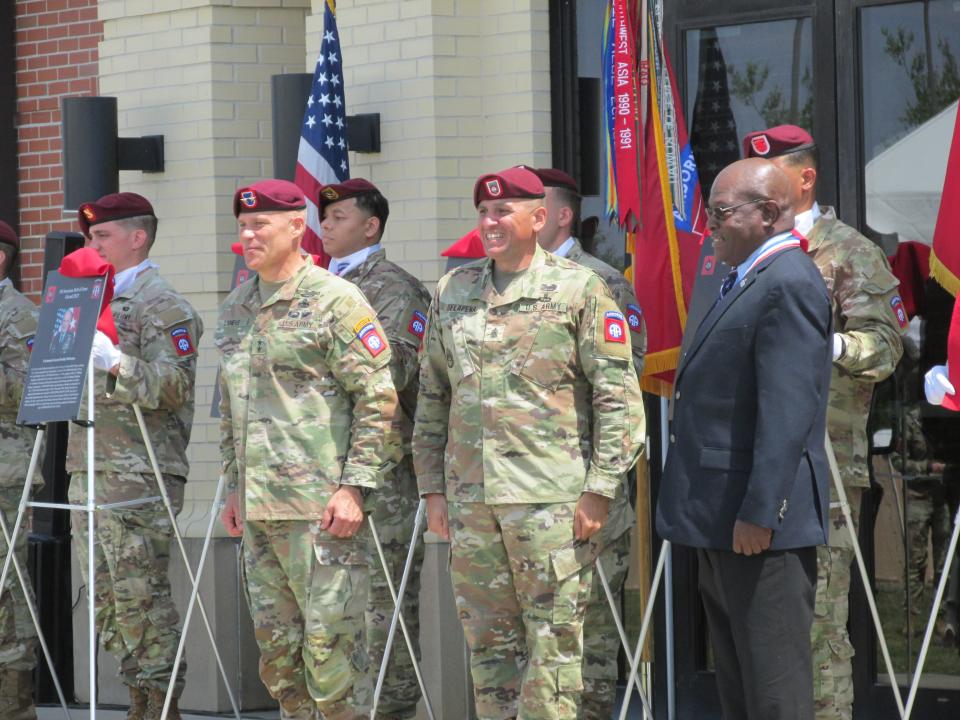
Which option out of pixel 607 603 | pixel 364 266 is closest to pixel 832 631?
pixel 607 603

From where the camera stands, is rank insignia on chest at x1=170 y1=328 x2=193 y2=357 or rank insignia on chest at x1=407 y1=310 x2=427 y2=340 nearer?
rank insignia on chest at x1=407 y1=310 x2=427 y2=340

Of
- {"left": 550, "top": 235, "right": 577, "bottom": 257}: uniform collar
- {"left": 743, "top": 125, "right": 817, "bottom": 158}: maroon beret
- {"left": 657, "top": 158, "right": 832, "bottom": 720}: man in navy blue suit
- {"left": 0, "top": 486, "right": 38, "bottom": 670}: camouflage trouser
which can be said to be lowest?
{"left": 0, "top": 486, "right": 38, "bottom": 670}: camouflage trouser

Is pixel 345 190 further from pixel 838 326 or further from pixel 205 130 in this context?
pixel 838 326

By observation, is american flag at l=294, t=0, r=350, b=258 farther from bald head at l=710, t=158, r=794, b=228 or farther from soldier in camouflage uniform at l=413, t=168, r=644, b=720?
bald head at l=710, t=158, r=794, b=228

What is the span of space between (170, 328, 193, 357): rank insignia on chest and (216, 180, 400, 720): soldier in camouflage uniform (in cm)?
93

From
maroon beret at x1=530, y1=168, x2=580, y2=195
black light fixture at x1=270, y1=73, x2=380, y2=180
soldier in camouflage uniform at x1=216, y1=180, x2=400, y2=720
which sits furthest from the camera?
black light fixture at x1=270, y1=73, x2=380, y2=180

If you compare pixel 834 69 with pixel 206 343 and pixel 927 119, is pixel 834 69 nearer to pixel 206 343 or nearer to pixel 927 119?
→ pixel 927 119

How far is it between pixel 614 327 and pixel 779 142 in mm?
895

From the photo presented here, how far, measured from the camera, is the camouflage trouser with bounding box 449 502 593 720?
5266 millimetres

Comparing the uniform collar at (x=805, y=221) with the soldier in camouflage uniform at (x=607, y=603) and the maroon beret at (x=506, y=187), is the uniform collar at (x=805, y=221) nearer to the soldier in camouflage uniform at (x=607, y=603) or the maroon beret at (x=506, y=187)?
the soldier in camouflage uniform at (x=607, y=603)

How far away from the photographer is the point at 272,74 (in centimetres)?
809

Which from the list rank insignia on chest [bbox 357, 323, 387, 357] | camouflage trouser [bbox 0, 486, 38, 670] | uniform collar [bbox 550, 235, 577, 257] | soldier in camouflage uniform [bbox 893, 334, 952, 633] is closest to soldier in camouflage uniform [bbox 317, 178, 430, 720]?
rank insignia on chest [bbox 357, 323, 387, 357]

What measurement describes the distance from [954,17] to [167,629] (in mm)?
4001

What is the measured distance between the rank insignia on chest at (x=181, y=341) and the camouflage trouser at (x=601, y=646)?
2.03 meters
